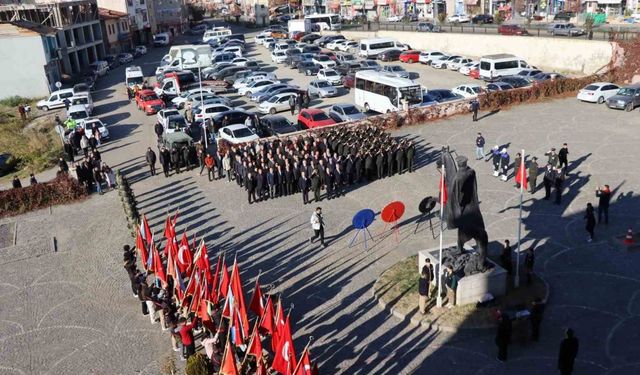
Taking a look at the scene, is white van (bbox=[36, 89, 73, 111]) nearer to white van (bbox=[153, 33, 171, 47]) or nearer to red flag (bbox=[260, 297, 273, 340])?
red flag (bbox=[260, 297, 273, 340])

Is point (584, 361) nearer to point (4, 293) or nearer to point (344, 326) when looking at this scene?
point (344, 326)

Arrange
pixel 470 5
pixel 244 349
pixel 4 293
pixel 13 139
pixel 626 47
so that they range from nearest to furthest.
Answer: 1. pixel 244 349
2. pixel 4 293
3. pixel 13 139
4. pixel 626 47
5. pixel 470 5

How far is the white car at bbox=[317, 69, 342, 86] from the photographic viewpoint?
44125 mm

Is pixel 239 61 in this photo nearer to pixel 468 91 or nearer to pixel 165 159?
pixel 468 91

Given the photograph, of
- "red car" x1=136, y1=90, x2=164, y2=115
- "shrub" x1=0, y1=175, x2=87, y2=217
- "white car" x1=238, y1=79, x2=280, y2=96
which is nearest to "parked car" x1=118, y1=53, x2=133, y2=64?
"red car" x1=136, y1=90, x2=164, y2=115

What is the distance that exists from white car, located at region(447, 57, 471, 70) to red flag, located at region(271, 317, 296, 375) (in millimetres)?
39803

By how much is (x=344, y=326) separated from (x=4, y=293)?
10047 mm

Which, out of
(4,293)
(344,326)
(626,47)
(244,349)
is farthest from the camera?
(626,47)

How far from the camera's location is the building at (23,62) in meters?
46.8

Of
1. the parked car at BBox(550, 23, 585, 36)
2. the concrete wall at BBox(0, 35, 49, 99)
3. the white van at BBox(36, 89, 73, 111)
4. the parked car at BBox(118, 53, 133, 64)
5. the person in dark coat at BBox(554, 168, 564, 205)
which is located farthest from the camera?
the parked car at BBox(118, 53, 133, 64)

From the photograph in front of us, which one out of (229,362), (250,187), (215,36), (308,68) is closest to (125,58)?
(215,36)

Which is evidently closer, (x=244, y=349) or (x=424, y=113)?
(x=244, y=349)

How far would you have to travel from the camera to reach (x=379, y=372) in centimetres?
1277

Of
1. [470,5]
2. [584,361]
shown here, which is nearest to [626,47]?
[584,361]
